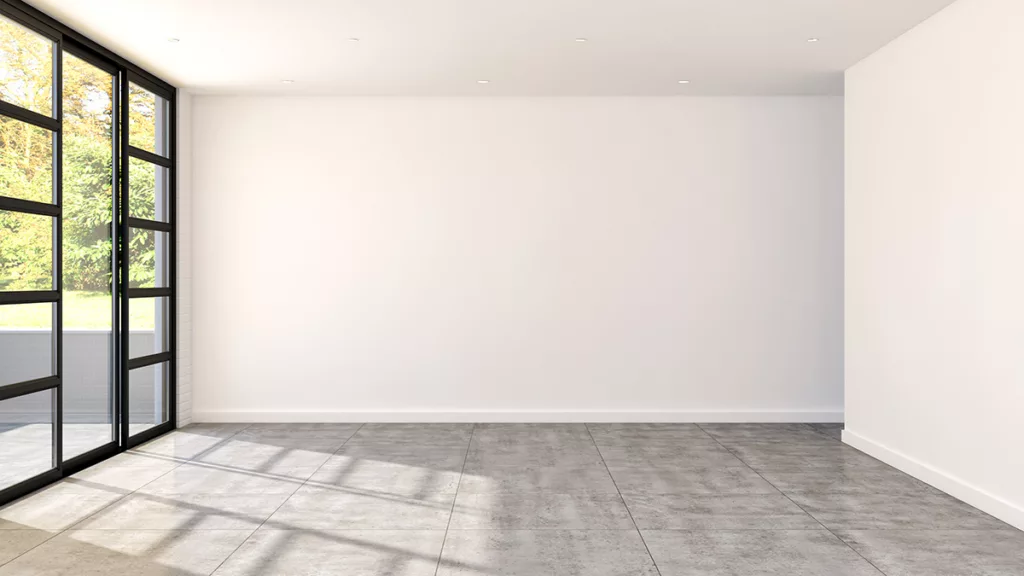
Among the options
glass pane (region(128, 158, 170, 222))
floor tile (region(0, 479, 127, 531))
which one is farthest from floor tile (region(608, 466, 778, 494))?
glass pane (region(128, 158, 170, 222))

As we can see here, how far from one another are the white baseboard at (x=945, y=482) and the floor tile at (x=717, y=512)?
1.10m

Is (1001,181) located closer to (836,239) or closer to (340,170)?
(836,239)

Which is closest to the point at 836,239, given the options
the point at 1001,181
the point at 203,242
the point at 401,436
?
the point at 1001,181

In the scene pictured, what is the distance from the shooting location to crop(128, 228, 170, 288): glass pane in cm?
635

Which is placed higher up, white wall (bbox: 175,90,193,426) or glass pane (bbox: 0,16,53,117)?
glass pane (bbox: 0,16,53,117)

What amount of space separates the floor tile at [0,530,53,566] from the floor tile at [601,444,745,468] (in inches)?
143

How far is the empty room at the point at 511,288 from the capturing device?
14.2 ft

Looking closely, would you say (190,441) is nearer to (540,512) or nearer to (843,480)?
(540,512)

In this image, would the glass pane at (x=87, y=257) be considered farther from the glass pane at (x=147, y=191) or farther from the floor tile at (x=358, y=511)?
the floor tile at (x=358, y=511)

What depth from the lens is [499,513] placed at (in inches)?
176

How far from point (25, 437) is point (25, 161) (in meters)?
1.75

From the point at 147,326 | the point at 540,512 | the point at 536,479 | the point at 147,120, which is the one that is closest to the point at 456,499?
the point at 540,512

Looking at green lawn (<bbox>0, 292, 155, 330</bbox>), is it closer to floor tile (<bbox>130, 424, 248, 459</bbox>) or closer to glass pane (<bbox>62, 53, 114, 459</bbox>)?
glass pane (<bbox>62, 53, 114, 459</bbox>)

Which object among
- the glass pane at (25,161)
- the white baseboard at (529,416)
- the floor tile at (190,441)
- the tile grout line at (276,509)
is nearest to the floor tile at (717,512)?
the tile grout line at (276,509)
